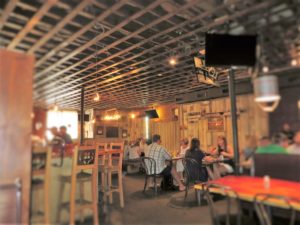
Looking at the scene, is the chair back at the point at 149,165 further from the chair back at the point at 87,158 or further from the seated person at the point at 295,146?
the seated person at the point at 295,146

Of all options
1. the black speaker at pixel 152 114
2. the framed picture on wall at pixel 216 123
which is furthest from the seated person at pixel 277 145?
the black speaker at pixel 152 114

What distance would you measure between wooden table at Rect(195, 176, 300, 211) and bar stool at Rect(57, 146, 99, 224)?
1653mm

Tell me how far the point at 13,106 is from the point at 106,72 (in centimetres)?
354

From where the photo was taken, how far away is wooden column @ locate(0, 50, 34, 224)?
2.24 metres

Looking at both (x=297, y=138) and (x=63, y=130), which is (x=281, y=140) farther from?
(x=63, y=130)

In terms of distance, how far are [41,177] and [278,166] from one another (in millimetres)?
2270

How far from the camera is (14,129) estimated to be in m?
2.27

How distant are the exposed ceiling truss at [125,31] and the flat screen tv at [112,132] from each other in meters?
1.28

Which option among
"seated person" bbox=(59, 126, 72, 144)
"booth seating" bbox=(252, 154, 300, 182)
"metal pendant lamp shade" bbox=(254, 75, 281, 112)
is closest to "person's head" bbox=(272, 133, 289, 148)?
"booth seating" bbox=(252, 154, 300, 182)

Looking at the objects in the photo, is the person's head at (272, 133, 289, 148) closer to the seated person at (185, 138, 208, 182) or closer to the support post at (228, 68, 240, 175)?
the support post at (228, 68, 240, 175)

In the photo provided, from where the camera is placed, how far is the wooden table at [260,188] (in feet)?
6.70

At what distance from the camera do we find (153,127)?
262 inches

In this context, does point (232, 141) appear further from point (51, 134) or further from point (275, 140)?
point (51, 134)

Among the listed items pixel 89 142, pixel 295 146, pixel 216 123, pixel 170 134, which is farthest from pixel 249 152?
pixel 170 134
